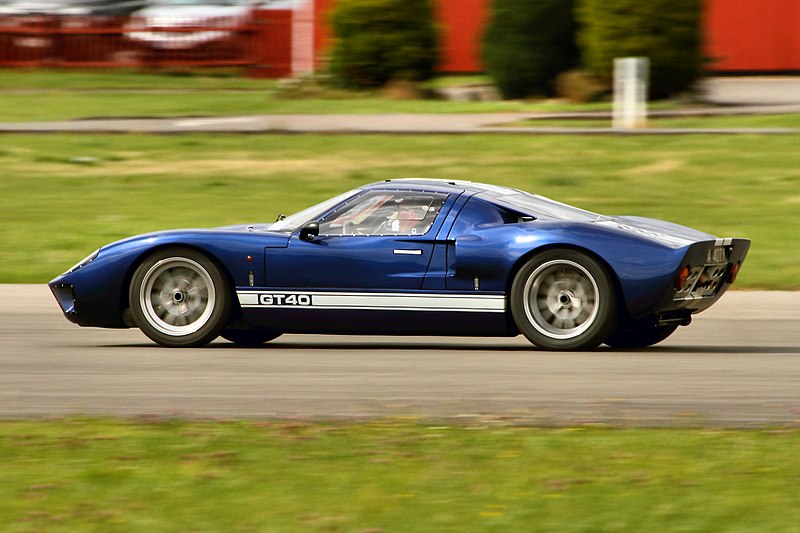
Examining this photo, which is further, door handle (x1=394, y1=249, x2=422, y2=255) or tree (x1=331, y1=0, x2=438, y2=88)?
tree (x1=331, y1=0, x2=438, y2=88)

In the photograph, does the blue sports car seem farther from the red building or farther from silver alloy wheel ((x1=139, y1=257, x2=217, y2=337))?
the red building

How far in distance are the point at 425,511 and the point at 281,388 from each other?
2.85 m

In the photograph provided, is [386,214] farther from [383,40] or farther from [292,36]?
[292,36]

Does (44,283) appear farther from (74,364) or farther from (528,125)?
(528,125)

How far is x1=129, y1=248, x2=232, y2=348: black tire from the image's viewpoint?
9422mm

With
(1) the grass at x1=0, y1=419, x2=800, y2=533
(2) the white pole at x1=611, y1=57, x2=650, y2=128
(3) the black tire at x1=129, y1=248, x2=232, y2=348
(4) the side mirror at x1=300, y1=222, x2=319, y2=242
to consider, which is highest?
(2) the white pole at x1=611, y1=57, x2=650, y2=128

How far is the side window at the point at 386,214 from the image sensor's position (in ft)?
30.8

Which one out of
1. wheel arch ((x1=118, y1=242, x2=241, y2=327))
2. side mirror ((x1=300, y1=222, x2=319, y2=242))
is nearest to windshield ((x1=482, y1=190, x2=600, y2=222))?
side mirror ((x1=300, y1=222, x2=319, y2=242))

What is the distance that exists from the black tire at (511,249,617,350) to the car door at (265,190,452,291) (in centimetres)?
67

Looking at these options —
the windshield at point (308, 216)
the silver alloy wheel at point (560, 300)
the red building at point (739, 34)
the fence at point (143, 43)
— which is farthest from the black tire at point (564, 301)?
the fence at point (143, 43)

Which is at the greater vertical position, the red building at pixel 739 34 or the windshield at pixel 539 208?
the red building at pixel 739 34

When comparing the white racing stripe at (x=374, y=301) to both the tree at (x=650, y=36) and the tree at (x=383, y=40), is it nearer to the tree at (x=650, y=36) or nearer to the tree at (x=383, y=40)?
the tree at (x=650, y=36)

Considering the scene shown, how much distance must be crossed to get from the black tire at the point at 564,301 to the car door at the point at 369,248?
672 mm

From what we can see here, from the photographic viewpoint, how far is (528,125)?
22.7 metres
